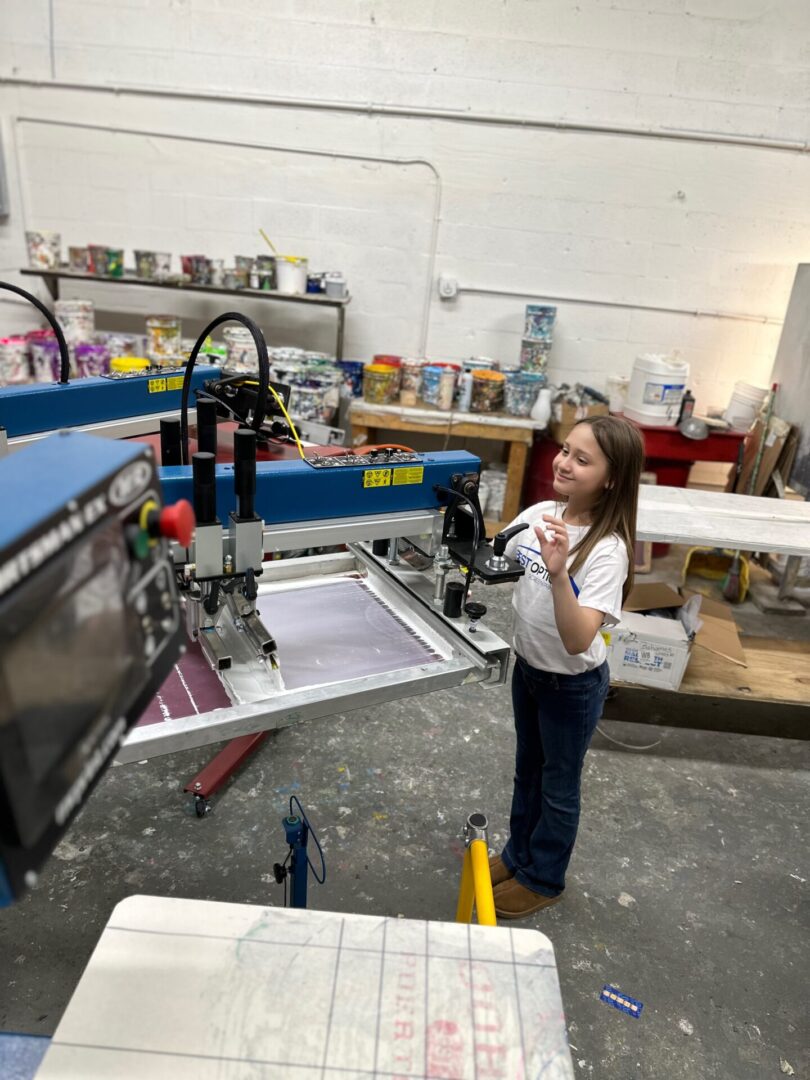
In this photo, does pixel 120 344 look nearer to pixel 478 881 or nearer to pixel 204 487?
pixel 204 487

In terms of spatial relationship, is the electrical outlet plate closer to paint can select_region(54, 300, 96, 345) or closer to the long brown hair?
paint can select_region(54, 300, 96, 345)

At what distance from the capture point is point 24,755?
18.8 inches

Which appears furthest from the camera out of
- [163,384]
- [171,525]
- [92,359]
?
[92,359]

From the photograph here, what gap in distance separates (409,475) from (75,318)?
9.99 ft

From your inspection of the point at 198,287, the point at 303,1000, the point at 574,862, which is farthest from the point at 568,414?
the point at 303,1000

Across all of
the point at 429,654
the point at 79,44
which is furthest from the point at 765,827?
the point at 79,44

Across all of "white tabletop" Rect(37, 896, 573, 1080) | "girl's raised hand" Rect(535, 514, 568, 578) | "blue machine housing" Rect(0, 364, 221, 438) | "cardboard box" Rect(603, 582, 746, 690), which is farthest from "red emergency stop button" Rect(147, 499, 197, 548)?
"cardboard box" Rect(603, 582, 746, 690)

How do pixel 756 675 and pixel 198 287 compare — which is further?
pixel 198 287

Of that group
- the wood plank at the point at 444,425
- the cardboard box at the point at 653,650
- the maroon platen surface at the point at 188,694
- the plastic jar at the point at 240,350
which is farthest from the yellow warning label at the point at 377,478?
the wood plank at the point at 444,425

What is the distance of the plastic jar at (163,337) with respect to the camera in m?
3.66

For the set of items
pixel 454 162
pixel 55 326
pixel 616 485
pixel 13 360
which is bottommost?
pixel 13 360

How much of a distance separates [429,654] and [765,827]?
5.03ft

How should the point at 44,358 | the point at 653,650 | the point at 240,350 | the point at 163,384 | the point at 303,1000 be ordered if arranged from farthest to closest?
1. the point at 240,350
2. the point at 44,358
3. the point at 653,650
4. the point at 163,384
5. the point at 303,1000

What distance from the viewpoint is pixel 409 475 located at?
138 centimetres
